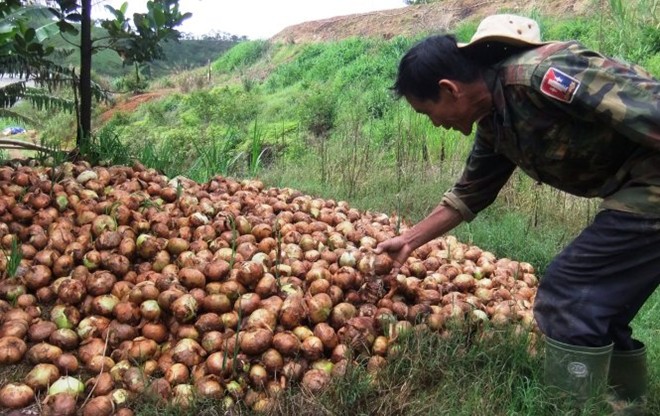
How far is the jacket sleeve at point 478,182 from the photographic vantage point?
257 centimetres

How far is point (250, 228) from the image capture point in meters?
3.13

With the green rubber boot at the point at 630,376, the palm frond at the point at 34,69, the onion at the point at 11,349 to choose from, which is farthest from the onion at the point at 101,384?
the palm frond at the point at 34,69

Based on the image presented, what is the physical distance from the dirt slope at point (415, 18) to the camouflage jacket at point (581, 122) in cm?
1322

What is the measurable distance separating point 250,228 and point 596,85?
1807 millimetres

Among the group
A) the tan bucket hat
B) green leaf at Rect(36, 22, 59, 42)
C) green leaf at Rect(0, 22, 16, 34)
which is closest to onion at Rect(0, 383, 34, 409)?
the tan bucket hat

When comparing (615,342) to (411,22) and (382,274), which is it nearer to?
(382,274)

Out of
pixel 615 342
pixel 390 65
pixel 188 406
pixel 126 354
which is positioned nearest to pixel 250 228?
pixel 126 354

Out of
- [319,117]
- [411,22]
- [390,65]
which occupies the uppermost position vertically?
[411,22]

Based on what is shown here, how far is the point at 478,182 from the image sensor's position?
261 centimetres

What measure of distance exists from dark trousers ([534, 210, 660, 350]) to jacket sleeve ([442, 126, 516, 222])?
1.80 feet

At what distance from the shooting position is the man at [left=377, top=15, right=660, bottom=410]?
1.90 m

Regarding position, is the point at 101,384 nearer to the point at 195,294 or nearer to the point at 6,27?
the point at 195,294

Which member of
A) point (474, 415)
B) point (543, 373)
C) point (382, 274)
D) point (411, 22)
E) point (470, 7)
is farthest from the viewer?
point (411, 22)

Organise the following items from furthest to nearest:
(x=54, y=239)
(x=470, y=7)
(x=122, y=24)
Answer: (x=470, y=7) → (x=122, y=24) → (x=54, y=239)
